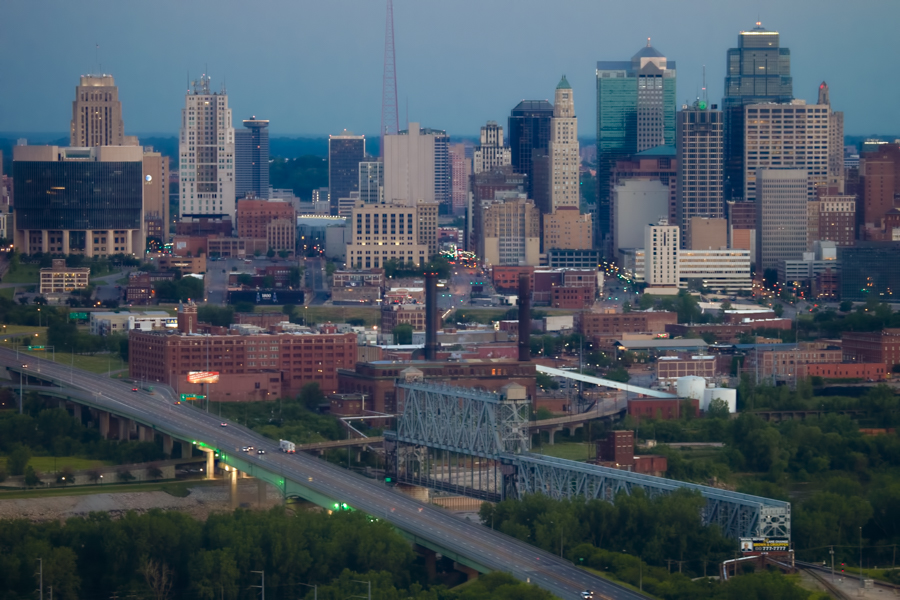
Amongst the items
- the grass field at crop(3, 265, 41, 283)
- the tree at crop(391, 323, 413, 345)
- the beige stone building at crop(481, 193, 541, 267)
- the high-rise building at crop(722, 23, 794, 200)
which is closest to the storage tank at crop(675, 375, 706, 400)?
the tree at crop(391, 323, 413, 345)

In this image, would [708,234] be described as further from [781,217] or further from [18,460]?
[18,460]

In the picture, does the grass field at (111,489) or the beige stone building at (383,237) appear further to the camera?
the beige stone building at (383,237)

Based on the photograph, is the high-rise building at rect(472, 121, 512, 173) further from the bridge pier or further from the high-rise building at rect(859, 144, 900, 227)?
the bridge pier

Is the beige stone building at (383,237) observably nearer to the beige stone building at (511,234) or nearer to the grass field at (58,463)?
the beige stone building at (511,234)

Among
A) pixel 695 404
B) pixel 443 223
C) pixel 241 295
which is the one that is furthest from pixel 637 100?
pixel 695 404

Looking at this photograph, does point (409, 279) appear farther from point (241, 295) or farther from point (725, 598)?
point (725, 598)

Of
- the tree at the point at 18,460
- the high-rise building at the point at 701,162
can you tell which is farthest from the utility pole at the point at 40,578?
the high-rise building at the point at 701,162
